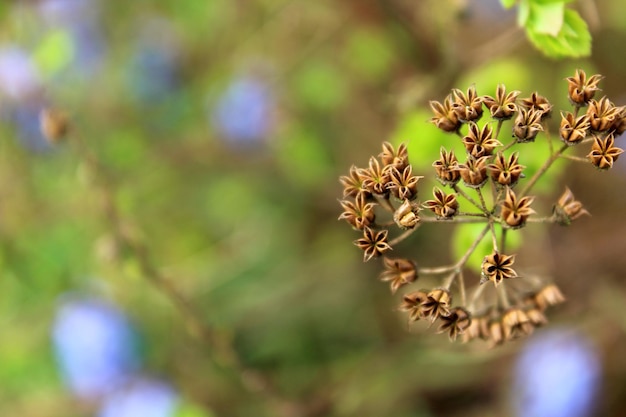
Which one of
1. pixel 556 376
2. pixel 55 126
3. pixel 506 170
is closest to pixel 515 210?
pixel 506 170

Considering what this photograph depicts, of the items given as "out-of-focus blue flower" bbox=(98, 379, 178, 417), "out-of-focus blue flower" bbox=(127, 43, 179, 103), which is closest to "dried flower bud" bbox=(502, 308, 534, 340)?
"out-of-focus blue flower" bbox=(98, 379, 178, 417)

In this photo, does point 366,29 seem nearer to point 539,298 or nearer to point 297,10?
point 297,10

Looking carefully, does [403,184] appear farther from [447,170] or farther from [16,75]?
[16,75]

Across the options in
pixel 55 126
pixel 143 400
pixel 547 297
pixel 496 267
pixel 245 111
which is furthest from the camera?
pixel 245 111

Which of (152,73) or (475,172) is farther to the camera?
(152,73)

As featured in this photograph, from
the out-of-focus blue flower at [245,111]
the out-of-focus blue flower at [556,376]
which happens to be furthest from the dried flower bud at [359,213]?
the out-of-focus blue flower at [245,111]

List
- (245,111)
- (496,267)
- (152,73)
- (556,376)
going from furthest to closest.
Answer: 1. (152,73)
2. (245,111)
3. (556,376)
4. (496,267)

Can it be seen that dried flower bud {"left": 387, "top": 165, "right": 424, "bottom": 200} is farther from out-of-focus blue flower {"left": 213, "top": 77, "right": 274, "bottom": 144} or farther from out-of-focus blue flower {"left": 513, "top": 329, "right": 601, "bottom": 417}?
out-of-focus blue flower {"left": 213, "top": 77, "right": 274, "bottom": 144}
